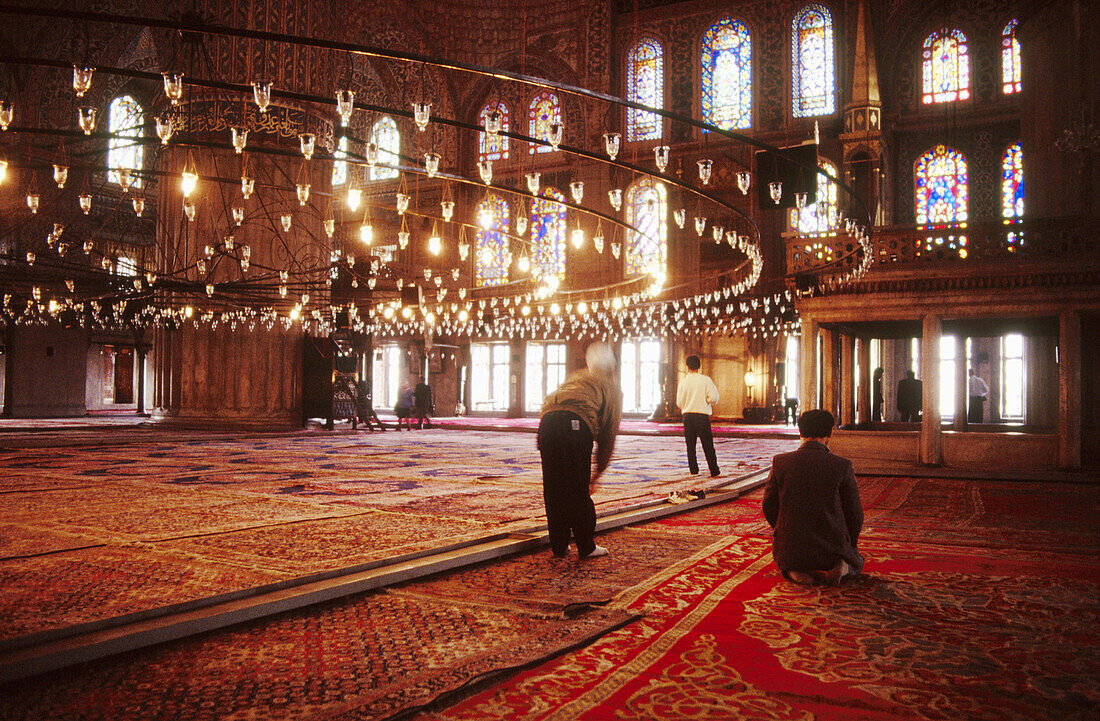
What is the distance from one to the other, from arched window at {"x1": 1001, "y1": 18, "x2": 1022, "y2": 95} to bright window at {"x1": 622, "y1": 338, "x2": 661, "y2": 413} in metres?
9.54

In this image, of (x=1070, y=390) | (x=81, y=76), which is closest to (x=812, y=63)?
(x=1070, y=390)

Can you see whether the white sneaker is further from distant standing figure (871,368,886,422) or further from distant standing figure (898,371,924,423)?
distant standing figure (871,368,886,422)

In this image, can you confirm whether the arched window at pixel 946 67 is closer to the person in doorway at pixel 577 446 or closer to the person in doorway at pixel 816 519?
the person in doorway at pixel 577 446

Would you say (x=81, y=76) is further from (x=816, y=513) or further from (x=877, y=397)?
(x=877, y=397)

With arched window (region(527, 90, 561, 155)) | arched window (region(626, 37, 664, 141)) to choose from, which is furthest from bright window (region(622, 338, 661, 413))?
arched window (region(527, 90, 561, 155))

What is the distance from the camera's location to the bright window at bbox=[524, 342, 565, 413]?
→ 21031 millimetres

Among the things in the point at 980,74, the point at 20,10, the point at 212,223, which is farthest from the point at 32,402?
the point at 980,74

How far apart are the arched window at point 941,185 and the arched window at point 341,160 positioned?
41.0 feet

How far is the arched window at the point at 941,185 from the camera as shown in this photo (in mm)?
17156

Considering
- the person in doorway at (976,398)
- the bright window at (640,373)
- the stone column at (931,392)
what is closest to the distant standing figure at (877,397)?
the person in doorway at (976,398)

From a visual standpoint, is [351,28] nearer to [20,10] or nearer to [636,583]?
[20,10]

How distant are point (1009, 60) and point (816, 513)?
17.5m

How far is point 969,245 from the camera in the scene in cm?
802

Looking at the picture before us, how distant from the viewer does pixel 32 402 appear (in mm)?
18297
